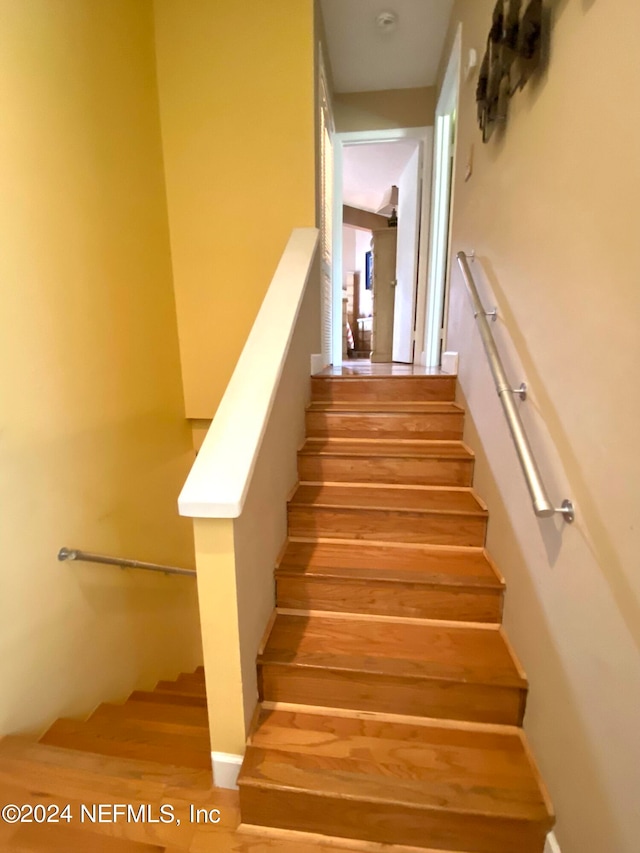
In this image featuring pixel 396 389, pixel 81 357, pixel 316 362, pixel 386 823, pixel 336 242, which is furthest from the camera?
pixel 336 242

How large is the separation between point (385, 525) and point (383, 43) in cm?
345

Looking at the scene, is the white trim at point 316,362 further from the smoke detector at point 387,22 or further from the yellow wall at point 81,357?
the smoke detector at point 387,22

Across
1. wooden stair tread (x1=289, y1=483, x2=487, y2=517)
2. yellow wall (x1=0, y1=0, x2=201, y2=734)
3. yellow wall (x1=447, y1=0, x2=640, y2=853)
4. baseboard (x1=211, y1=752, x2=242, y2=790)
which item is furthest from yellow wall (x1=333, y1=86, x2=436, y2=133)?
baseboard (x1=211, y1=752, x2=242, y2=790)

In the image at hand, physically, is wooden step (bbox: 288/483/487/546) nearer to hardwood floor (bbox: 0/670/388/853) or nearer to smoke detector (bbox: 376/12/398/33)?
hardwood floor (bbox: 0/670/388/853)

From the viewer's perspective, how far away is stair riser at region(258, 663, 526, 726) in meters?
1.26

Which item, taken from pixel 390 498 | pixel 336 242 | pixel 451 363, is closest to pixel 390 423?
pixel 390 498

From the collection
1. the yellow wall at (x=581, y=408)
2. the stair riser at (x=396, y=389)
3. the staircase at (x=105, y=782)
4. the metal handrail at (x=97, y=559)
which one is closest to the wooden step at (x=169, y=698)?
the staircase at (x=105, y=782)

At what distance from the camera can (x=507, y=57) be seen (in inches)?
53.0

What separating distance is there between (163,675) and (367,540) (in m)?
1.68

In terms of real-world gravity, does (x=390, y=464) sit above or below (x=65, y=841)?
above

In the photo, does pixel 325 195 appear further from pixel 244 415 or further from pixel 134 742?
pixel 134 742

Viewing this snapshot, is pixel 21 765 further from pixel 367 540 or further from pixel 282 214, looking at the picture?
pixel 282 214

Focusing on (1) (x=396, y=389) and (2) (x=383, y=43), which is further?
(2) (x=383, y=43)

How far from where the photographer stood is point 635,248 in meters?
0.76
